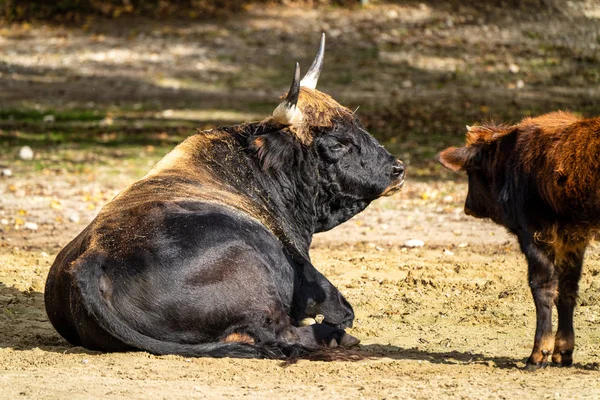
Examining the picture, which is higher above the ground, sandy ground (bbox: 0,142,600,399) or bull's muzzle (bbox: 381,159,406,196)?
bull's muzzle (bbox: 381,159,406,196)

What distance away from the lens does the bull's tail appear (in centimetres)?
624

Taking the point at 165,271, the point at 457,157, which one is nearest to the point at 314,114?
the point at 457,157

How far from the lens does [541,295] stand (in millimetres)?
6203

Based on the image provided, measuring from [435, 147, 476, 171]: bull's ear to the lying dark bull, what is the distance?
99cm

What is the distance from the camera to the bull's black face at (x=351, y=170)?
777 cm

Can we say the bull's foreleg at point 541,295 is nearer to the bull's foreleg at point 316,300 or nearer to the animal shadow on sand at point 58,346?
the animal shadow on sand at point 58,346

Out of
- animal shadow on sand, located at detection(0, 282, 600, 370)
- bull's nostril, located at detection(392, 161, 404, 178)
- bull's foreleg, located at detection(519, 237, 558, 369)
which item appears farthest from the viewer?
bull's nostril, located at detection(392, 161, 404, 178)

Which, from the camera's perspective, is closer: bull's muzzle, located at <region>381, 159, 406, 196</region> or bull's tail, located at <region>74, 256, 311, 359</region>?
bull's tail, located at <region>74, 256, 311, 359</region>

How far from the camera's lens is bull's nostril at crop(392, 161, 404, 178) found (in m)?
8.03

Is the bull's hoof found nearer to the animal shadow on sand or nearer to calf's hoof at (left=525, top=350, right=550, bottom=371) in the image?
the animal shadow on sand

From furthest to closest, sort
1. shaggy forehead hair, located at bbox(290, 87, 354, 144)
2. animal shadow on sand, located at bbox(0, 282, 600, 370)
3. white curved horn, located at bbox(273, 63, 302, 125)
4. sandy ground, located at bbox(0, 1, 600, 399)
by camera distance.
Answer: shaggy forehead hair, located at bbox(290, 87, 354, 144), white curved horn, located at bbox(273, 63, 302, 125), animal shadow on sand, located at bbox(0, 282, 600, 370), sandy ground, located at bbox(0, 1, 600, 399)

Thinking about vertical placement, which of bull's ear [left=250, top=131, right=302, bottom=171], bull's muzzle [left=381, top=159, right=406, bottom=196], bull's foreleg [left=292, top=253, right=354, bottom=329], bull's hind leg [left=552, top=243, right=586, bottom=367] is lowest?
bull's foreleg [left=292, top=253, right=354, bottom=329]

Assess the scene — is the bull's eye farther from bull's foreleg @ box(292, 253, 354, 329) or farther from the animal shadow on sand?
the animal shadow on sand

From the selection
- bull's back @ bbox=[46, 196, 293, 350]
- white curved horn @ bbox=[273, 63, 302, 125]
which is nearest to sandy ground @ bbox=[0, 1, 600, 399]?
bull's back @ bbox=[46, 196, 293, 350]
